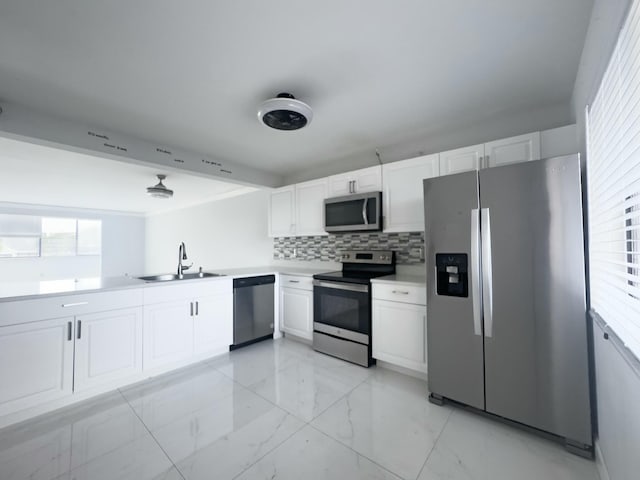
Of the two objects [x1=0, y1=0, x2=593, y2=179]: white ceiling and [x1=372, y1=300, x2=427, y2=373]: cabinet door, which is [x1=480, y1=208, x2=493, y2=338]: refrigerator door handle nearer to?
[x1=372, y1=300, x2=427, y2=373]: cabinet door

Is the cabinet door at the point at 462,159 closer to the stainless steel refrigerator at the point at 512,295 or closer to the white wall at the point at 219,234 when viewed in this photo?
the stainless steel refrigerator at the point at 512,295

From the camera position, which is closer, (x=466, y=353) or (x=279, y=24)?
(x=279, y=24)

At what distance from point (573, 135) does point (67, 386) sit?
13.7 feet

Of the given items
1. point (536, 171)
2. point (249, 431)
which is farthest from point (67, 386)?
point (536, 171)

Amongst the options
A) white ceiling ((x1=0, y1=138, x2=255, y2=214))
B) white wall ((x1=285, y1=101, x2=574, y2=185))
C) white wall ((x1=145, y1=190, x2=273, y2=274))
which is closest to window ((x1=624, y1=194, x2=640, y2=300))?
white wall ((x1=285, y1=101, x2=574, y2=185))

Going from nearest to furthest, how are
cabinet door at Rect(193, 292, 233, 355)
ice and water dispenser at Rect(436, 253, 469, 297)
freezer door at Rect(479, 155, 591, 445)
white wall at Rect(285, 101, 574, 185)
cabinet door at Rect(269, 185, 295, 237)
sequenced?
1. freezer door at Rect(479, 155, 591, 445)
2. ice and water dispenser at Rect(436, 253, 469, 297)
3. white wall at Rect(285, 101, 574, 185)
4. cabinet door at Rect(193, 292, 233, 355)
5. cabinet door at Rect(269, 185, 295, 237)

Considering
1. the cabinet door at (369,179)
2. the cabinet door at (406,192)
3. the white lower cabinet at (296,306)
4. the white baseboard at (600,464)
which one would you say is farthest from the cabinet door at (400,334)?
the cabinet door at (369,179)

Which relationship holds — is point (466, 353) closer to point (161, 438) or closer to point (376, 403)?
point (376, 403)

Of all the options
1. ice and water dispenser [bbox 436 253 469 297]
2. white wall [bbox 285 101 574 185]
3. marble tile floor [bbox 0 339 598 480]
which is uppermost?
white wall [bbox 285 101 574 185]

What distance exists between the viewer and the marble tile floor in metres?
1.41

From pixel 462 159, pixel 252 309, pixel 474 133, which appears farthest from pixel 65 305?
pixel 474 133

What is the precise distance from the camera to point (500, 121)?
240 centimetres

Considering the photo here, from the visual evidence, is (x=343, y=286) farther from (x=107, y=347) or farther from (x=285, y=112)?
(x=107, y=347)

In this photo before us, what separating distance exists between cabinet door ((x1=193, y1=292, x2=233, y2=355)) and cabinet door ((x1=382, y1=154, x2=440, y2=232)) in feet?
6.61
